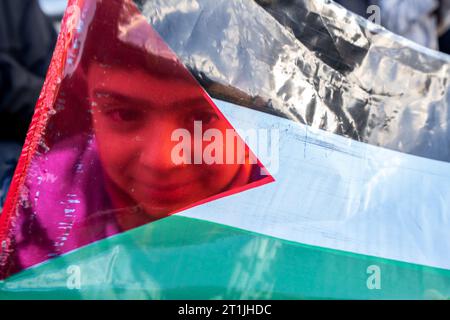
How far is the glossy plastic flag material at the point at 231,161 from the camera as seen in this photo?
0.95 metres

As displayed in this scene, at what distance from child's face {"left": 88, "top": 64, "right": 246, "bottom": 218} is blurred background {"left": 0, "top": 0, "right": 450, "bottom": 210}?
32 centimetres

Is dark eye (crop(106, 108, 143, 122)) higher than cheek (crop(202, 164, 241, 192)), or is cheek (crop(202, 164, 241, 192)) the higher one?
dark eye (crop(106, 108, 143, 122))

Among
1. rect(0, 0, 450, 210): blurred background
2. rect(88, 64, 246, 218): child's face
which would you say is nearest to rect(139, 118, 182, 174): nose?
rect(88, 64, 246, 218): child's face

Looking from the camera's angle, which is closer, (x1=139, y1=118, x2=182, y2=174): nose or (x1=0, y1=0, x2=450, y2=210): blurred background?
(x1=139, y1=118, x2=182, y2=174): nose

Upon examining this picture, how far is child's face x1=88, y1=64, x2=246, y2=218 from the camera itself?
3.16 feet

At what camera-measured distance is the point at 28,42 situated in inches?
47.0

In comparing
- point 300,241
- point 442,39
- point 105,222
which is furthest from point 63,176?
Answer: point 442,39

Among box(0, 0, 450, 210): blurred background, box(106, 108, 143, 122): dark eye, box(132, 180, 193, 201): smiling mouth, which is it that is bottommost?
box(132, 180, 193, 201): smiling mouth

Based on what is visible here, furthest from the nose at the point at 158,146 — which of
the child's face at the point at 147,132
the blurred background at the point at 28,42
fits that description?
the blurred background at the point at 28,42

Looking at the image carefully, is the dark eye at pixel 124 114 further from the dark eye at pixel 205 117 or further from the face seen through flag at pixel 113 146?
the dark eye at pixel 205 117

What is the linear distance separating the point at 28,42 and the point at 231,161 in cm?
58

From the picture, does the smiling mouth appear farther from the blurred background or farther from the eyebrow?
the blurred background

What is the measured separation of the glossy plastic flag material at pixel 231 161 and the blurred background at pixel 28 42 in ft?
0.39

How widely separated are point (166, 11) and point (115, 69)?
157mm
